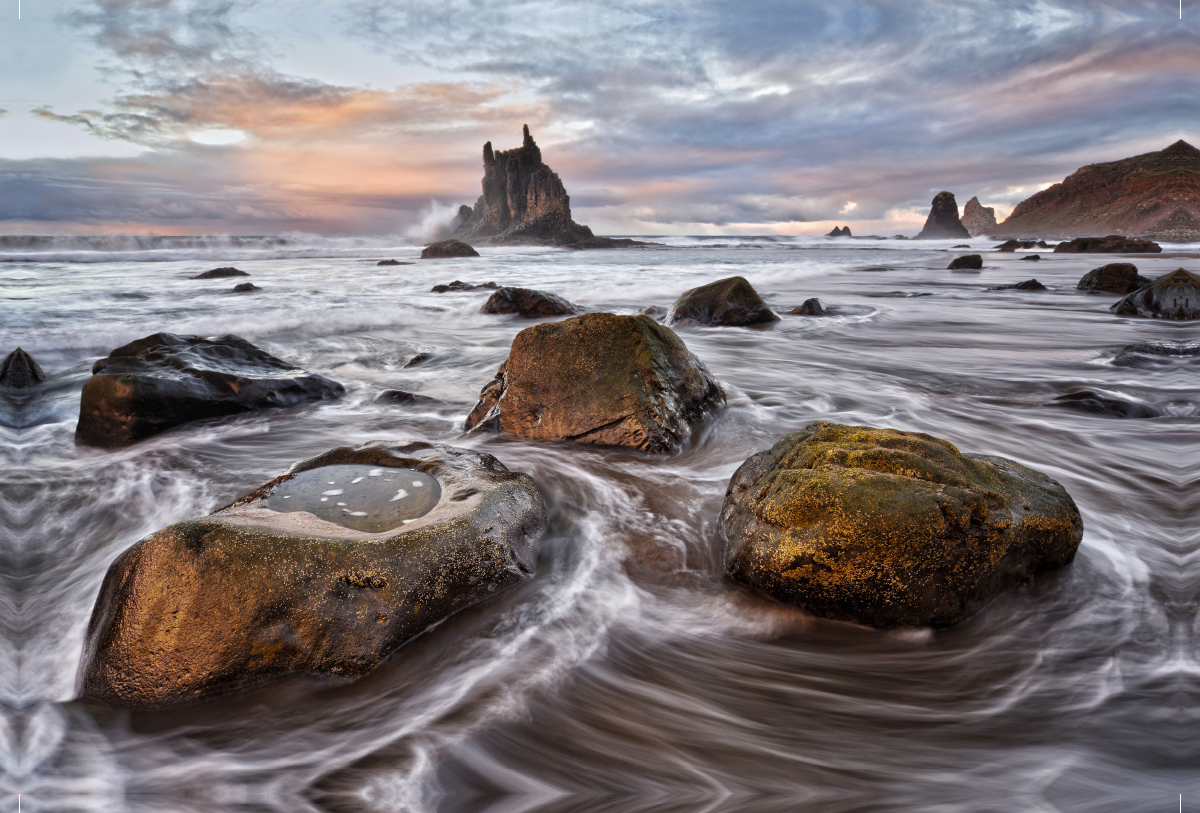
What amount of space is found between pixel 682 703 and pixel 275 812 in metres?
1.34

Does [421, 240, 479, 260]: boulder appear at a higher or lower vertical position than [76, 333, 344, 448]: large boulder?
→ higher

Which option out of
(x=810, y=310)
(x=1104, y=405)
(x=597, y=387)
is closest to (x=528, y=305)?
(x=810, y=310)

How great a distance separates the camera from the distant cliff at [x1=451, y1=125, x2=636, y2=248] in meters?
94.8

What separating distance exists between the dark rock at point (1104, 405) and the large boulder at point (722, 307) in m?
5.15

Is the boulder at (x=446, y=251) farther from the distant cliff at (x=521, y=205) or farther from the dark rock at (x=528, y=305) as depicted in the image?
the distant cliff at (x=521, y=205)

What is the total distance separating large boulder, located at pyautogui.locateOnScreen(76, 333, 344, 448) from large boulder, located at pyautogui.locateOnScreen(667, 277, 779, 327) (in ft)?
19.8

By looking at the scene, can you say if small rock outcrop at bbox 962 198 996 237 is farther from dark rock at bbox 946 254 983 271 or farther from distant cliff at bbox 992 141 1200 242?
dark rock at bbox 946 254 983 271

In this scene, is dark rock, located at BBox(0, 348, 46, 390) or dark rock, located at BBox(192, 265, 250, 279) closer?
dark rock, located at BBox(0, 348, 46, 390)

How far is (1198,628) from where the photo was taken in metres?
2.50

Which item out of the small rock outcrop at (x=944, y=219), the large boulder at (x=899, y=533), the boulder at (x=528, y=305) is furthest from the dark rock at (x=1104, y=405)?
the small rock outcrop at (x=944, y=219)

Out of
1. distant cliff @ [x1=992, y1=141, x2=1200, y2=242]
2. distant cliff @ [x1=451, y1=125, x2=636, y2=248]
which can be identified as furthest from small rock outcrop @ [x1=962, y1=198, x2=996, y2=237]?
distant cliff @ [x1=451, y1=125, x2=636, y2=248]

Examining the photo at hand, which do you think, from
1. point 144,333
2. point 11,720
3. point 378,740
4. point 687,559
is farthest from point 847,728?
point 144,333

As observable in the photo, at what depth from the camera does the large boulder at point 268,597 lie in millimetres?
2090

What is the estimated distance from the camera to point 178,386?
16.3 ft
